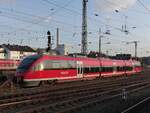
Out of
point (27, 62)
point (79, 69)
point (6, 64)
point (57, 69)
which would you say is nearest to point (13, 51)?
point (6, 64)

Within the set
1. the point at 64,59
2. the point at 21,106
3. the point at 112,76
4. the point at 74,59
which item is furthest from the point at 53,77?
the point at 112,76

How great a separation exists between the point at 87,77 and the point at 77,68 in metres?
4.50

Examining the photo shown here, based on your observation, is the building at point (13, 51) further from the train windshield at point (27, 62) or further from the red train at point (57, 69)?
the train windshield at point (27, 62)

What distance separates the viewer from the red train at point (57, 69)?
3425cm

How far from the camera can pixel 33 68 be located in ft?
112

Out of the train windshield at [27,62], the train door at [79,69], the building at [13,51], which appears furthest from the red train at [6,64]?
the building at [13,51]

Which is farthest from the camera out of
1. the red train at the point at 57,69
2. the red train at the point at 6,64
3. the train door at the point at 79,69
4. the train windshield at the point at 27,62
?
the red train at the point at 6,64

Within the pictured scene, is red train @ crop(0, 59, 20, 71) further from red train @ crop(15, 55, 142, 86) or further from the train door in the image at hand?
the train door

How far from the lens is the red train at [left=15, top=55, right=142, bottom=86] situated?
34.2 metres

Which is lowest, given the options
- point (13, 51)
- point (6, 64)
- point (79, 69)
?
point (79, 69)

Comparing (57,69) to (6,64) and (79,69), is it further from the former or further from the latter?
(6,64)

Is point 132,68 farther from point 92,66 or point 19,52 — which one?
point 19,52

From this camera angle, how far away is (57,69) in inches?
1501

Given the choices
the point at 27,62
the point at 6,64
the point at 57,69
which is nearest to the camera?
the point at 27,62
